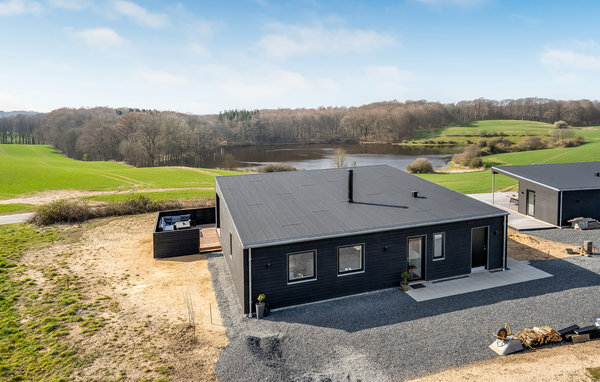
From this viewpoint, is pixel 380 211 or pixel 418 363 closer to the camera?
pixel 418 363

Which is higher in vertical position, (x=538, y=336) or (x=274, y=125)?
(x=274, y=125)

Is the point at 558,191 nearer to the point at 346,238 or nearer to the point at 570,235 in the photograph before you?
the point at 570,235

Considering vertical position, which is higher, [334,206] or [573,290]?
[334,206]

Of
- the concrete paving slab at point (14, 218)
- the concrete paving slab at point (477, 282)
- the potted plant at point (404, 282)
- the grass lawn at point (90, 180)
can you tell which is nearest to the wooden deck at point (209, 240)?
the potted plant at point (404, 282)

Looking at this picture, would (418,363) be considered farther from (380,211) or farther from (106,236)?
(106,236)

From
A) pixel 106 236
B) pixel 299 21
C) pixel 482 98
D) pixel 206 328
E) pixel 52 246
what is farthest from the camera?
pixel 482 98

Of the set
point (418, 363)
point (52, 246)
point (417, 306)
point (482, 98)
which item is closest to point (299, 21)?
point (52, 246)

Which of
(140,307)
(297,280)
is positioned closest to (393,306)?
(297,280)
